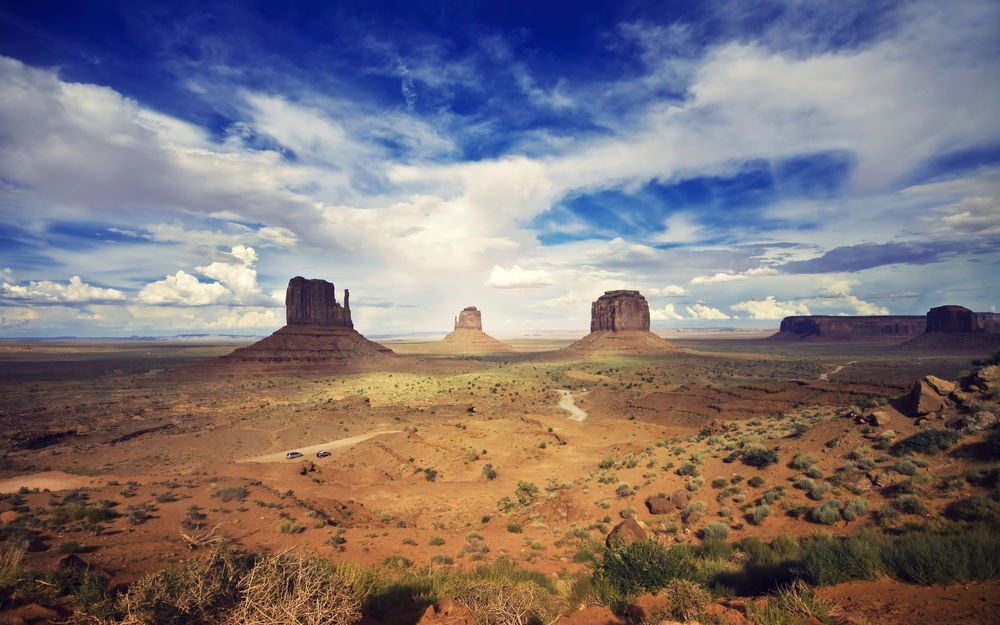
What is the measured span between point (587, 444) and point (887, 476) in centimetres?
2000

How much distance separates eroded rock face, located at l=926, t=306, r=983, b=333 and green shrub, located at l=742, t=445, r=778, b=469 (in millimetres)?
147785

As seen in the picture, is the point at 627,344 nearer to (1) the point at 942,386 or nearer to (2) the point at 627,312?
(2) the point at 627,312

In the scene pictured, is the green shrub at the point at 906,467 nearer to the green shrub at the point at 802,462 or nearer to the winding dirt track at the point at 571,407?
the green shrub at the point at 802,462

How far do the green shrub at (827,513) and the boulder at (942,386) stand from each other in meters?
10.1

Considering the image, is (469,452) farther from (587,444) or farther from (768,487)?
(768,487)

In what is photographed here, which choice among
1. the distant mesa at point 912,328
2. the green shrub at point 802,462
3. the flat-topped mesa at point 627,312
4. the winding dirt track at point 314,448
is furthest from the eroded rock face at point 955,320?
the winding dirt track at point 314,448

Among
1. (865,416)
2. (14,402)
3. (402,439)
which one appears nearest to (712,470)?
(865,416)

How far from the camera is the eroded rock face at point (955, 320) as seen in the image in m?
111

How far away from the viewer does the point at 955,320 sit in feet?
369

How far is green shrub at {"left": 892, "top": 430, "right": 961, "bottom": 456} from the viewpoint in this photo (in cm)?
1334

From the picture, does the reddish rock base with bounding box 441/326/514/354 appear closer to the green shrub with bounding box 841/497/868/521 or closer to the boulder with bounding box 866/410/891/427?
the boulder with bounding box 866/410/891/427

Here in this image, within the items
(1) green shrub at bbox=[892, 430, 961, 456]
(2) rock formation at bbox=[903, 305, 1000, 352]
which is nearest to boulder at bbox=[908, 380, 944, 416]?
(1) green shrub at bbox=[892, 430, 961, 456]

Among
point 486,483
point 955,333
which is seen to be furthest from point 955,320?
point 486,483

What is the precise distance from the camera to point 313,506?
703 inches
